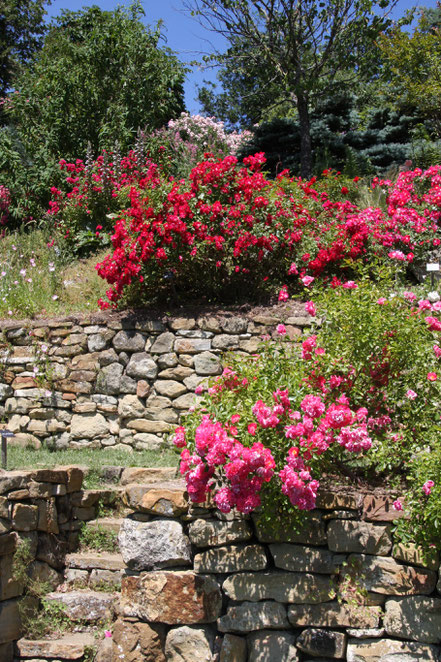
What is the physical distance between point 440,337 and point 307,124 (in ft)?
24.9

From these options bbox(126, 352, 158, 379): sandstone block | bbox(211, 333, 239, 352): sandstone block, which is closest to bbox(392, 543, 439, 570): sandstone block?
bbox(211, 333, 239, 352): sandstone block

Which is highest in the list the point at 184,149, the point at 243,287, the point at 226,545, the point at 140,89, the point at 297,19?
the point at 297,19

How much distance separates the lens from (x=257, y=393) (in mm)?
3307

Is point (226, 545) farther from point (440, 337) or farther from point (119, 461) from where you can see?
point (119, 461)

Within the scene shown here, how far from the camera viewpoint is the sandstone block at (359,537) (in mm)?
3049

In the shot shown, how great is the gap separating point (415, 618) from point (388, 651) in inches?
8.2

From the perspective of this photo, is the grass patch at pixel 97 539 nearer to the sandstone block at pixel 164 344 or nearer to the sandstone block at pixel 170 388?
the sandstone block at pixel 170 388

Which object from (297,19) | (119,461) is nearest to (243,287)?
(119,461)

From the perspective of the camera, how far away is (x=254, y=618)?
316cm

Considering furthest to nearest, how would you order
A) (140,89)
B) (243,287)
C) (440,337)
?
(140,89)
(243,287)
(440,337)

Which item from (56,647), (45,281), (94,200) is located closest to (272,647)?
(56,647)

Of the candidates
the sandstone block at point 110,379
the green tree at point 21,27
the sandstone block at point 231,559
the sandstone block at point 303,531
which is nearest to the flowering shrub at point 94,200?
the sandstone block at point 110,379

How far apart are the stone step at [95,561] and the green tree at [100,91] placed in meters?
7.69

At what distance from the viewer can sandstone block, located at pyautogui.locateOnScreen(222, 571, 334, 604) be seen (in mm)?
3100
